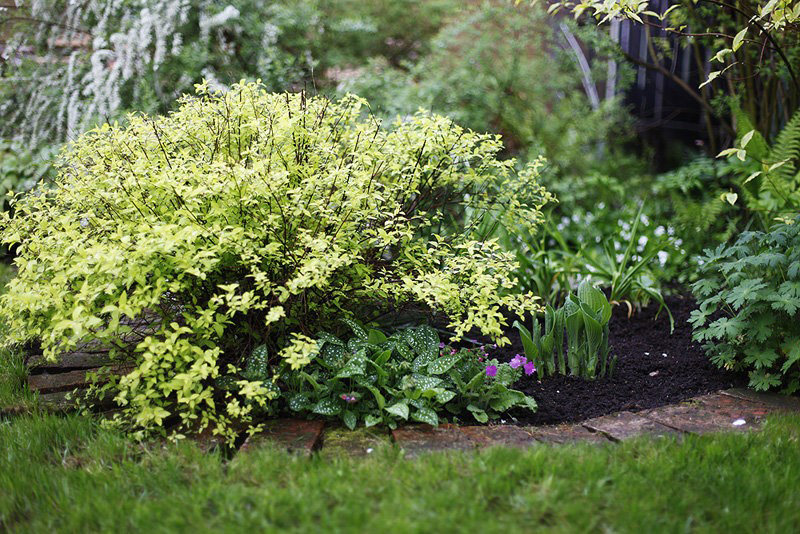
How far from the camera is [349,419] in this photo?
2412 millimetres

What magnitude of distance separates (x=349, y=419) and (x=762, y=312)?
1848 mm

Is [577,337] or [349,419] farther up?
[577,337]

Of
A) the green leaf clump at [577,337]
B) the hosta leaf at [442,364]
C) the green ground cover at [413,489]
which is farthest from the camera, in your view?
the green leaf clump at [577,337]

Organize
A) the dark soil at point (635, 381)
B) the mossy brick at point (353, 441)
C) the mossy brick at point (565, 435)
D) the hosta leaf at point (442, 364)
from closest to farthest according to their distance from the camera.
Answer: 1. the mossy brick at point (353, 441)
2. the mossy brick at point (565, 435)
3. the hosta leaf at point (442, 364)
4. the dark soil at point (635, 381)

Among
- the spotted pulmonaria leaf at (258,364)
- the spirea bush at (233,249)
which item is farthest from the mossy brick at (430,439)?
the spotted pulmonaria leaf at (258,364)

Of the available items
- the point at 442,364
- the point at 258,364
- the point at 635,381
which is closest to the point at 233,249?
the point at 258,364

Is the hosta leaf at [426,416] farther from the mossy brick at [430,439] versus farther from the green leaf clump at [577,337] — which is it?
the green leaf clump at [577,337]

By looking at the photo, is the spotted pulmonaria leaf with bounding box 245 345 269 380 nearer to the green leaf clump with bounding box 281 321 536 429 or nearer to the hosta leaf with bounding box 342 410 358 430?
the green leaf clump with bounding box 281 321 536 429

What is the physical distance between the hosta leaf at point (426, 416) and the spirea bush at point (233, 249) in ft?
1.08

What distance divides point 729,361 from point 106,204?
9.28 ft

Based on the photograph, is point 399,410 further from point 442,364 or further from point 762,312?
point 762,312

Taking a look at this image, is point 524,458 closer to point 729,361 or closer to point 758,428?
point 758,428

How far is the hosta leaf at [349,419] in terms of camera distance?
2385 millimetres

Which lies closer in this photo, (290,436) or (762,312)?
(290,436)
